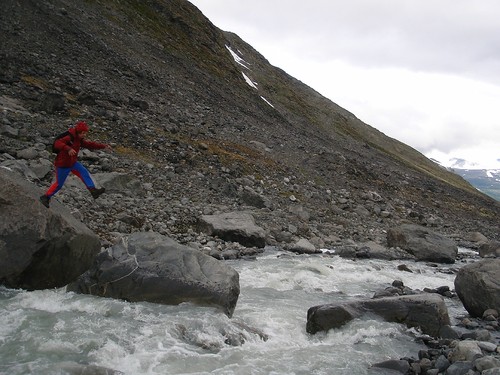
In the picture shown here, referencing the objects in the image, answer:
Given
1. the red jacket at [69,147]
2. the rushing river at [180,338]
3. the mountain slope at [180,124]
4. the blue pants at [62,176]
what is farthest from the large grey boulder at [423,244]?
the red jacket at [69,147]

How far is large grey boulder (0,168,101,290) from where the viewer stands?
11500 mm

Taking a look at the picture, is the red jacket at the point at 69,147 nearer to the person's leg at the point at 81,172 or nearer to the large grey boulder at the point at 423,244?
the person's leg at the point at 81,172

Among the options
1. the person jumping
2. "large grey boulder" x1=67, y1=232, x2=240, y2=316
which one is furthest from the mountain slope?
"large grey boulder" x1=67, y1=232, x2=240, y2=316

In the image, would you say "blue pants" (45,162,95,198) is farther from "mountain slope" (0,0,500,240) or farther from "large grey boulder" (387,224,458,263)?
"large grey boulder" (387,224,458,263)

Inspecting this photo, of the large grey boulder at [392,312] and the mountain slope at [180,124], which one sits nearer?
the large grey boulder at [392,312]

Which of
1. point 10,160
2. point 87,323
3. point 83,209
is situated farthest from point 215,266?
point 10,160

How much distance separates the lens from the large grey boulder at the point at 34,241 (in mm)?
11500

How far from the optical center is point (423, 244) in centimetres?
2603

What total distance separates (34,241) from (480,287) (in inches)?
531

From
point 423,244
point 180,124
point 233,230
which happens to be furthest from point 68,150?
point 180,124

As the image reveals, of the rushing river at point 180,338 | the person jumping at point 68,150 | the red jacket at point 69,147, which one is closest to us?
the rushing river at point 180,338

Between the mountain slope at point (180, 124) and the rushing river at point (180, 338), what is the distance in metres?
8.71

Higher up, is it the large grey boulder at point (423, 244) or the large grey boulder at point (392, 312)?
the large grey boulder at point (423, 244)

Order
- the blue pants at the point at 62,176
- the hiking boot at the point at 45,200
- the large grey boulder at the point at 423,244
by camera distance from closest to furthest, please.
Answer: the hiking boot at the point at 45,200
the blue pants at the point at 62,176
the large grey boulder at the point at 423,244
